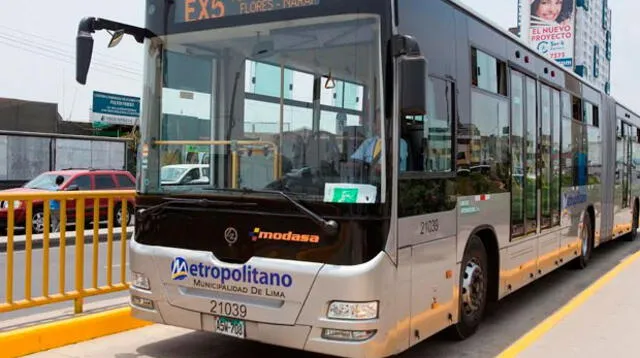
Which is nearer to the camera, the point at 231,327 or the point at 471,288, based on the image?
the point at 231,327

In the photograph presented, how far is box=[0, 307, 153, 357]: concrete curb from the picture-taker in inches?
200

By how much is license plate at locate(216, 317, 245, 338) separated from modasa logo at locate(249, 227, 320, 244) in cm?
63

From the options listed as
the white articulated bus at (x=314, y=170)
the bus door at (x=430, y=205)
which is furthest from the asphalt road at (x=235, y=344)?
the bus door at (x=430, y=205)

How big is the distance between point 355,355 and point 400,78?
6.24 feet

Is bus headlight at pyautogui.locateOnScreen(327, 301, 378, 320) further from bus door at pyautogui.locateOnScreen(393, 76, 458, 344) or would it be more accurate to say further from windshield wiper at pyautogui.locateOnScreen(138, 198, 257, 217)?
Result: windshield wiper at pyautogui.locateOnScreen(138, 198, 257, 217)

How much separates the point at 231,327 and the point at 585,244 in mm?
7674

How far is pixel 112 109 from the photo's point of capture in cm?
4872

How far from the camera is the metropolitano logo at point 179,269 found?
4750 millimetres

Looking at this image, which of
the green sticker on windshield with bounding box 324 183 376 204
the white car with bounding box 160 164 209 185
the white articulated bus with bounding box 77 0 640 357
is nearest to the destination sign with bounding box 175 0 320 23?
the white articulated bus with bounding box 77 0 640 357

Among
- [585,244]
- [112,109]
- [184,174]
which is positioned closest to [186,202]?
[184,174]

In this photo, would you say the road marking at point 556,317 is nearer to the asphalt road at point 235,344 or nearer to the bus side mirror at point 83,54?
the asphalt road at point 235,344

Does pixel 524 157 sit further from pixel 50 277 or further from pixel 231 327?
pixel 50 277

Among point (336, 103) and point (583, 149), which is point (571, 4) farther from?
point (336, 103)

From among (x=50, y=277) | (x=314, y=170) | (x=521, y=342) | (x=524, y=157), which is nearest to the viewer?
(x=314, y=170)
